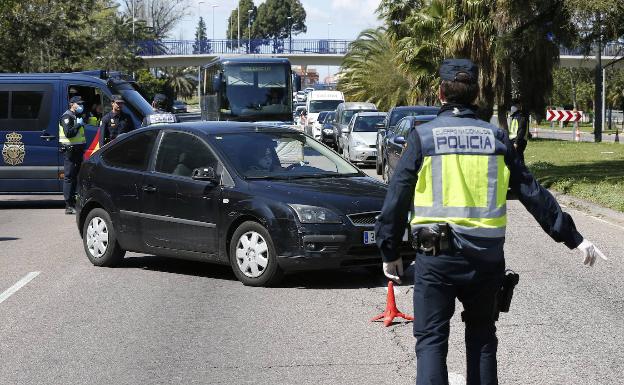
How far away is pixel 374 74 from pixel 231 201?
64724 mm

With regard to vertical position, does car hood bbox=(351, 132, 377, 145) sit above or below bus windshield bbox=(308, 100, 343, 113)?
below

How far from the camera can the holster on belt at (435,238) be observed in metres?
4.82

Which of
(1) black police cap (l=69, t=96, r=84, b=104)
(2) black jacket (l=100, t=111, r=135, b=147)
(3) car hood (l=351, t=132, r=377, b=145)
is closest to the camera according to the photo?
(1) black police cap (l=69, t=96, r=84, b=104)

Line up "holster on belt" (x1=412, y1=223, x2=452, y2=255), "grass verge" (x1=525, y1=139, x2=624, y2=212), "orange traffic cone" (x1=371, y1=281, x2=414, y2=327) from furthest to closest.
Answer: "grass verge" (x1=525, y1=139, x2=624, y2=212), "orange traffic cone" (x1=371, y1=281, x2=414, y2=327), "holster on belt" (x1=412, y1=223, x2=452, y2=255)

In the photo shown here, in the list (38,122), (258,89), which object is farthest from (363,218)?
(258,89)

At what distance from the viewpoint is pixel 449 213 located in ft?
16.1

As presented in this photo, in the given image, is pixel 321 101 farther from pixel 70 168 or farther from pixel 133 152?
pixel 133 152

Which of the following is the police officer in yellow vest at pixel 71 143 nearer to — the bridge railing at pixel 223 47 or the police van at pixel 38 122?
the police van at pixel 38 122

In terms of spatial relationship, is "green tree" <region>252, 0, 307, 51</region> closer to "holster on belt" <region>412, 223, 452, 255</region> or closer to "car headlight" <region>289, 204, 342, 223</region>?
"car headlight" <region>289, 204, 342, 223</region>

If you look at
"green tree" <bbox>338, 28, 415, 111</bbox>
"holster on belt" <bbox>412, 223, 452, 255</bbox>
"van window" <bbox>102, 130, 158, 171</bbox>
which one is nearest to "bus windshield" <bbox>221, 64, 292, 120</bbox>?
"van window" <bbox>102, 130, 158, 171</bbox>

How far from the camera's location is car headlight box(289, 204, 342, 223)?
9.66 m

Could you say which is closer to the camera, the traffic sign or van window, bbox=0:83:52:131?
van window, bbox=0:83:52:131

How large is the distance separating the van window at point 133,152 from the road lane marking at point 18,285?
57.4 inches

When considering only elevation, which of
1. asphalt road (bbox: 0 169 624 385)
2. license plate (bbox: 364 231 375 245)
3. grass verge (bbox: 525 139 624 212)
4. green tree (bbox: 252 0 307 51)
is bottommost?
asphalt road (bbox: 0 169 624 385)
